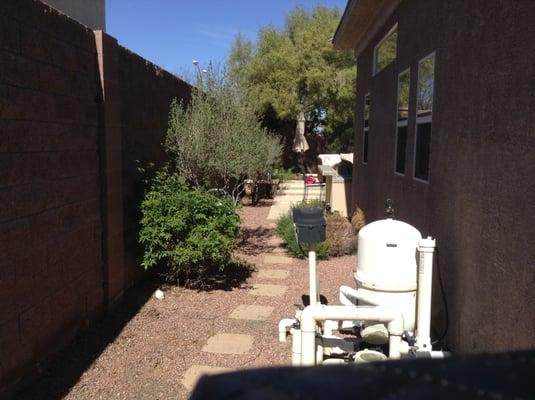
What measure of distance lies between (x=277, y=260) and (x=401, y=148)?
2615 mm

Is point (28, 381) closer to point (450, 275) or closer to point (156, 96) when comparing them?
point (450, 275)

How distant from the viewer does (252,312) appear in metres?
5.55

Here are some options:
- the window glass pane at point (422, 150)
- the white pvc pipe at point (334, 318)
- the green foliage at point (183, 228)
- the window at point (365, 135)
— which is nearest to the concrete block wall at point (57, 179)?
the green foliage at point (183, 228)

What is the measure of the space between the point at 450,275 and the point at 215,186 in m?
4.28

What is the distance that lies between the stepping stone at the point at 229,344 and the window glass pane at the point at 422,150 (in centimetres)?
250

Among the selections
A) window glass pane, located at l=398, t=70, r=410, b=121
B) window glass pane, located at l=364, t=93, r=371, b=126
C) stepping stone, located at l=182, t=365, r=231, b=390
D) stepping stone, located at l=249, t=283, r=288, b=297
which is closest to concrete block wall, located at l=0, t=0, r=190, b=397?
stepping stone, located at l=182, t=365, r=231, b=390

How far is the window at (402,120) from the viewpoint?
6516 millimetres

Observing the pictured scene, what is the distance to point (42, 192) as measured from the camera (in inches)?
152

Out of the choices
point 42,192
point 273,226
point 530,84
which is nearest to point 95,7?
point 273,226

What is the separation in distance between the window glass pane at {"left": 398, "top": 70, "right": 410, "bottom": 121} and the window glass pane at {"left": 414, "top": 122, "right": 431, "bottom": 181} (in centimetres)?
67

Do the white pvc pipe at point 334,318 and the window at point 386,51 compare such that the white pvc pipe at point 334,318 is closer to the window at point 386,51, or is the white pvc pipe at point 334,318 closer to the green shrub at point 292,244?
the green shrub at point 292,244

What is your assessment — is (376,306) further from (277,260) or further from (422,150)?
(277,260)

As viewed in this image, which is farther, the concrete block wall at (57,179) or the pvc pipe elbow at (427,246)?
the pvc pipe elbow at (427,246)

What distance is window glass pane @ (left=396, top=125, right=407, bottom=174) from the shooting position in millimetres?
6633
